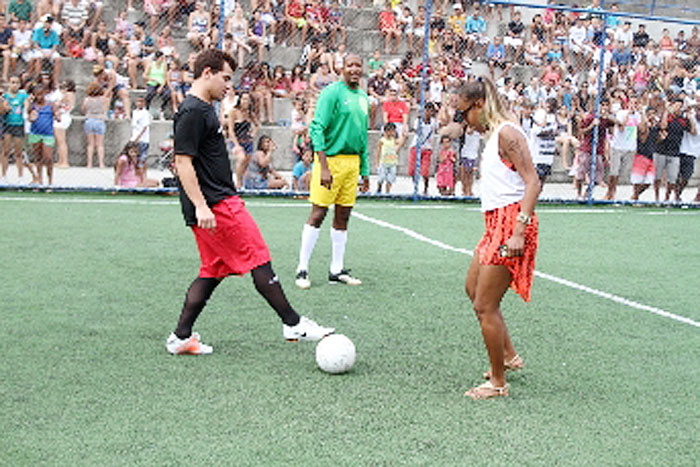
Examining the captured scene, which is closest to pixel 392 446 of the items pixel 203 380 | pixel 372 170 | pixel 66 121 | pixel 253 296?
pixel 203 380

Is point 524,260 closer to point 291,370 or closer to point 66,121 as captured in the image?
point 291,370

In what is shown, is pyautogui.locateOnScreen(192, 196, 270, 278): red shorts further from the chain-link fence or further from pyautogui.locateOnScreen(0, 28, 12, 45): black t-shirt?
pyautogui.locateOnScreen(0, 28, 12, 45): black t-shirt

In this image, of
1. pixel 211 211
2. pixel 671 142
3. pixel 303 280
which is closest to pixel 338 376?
pixel 211 211

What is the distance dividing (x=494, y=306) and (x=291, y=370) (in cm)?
135

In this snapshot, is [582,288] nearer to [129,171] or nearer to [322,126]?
[322,126]

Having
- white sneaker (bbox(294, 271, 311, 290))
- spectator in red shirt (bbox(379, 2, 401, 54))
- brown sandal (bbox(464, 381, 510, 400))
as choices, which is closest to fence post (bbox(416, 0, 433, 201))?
spectator in red shirt (bbox(379, 2, 401, 54))

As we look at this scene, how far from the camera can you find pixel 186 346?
5.66 meters

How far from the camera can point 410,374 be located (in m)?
5.41

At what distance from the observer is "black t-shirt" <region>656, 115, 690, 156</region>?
16466mm

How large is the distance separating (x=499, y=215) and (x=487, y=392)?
3.30 feet

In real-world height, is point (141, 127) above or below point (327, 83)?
below

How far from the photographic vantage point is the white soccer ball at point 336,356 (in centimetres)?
528

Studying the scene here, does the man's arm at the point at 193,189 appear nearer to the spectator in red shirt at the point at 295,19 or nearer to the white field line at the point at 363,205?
the white field line at the point at 363,205

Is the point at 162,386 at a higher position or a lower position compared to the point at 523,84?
lower
